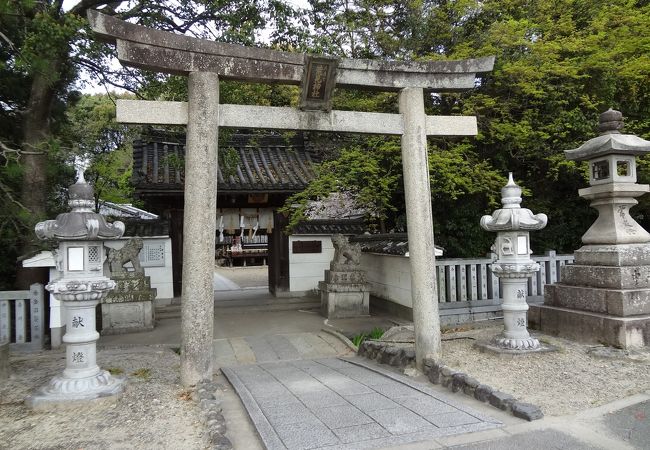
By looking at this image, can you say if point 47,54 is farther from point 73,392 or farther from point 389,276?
point 389,276

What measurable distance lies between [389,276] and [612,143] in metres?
6.28

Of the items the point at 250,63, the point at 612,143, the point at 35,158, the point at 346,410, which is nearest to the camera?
the point at 346,410

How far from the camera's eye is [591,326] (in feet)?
23.7

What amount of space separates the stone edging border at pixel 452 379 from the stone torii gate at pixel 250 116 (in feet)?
1.22

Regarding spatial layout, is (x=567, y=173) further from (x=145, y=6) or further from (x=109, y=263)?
(x=109, y=263)

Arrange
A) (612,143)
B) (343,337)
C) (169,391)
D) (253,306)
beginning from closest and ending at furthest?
(169,391), (612,143), (343,337), (253,306)

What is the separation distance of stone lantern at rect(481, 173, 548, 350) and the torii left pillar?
445 centimetres

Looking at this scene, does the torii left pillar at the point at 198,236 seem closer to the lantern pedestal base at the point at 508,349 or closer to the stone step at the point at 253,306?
the lantern pedestal base at the point at 508,349

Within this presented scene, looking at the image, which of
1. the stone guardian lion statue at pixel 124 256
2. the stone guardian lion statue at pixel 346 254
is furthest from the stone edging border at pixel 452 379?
the stone guardian lion statue at pixel 124 256

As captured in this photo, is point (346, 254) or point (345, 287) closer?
point (345, 287)

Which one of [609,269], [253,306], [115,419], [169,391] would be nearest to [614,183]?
[609,269]

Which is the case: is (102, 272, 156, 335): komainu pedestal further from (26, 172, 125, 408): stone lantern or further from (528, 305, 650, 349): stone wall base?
(528, 305, 650, 349): stone wall base

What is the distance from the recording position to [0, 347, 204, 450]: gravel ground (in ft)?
13.8

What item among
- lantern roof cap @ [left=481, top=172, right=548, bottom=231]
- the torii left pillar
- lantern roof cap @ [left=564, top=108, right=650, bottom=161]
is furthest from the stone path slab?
lantern roof cap @ [left=564, top=108, right=650, bottom=161]
